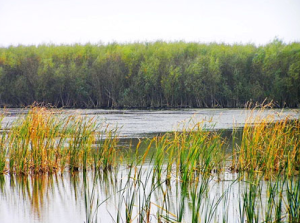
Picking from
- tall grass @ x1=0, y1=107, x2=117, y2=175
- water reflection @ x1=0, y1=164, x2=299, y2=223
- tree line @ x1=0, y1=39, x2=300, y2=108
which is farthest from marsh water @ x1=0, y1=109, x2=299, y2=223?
tree line @ x1=0, y1=39, x2=300, y2=108

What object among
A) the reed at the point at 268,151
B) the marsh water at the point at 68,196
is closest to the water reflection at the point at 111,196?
the marsh water at the point at 68,196

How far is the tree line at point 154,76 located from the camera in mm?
39438

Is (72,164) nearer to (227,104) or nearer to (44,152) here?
(44,152)

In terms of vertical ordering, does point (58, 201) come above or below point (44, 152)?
below

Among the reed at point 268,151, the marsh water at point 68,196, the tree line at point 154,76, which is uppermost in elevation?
the tree line at point 154,76

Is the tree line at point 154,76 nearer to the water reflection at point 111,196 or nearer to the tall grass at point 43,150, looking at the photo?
the tall grass at point 43,150

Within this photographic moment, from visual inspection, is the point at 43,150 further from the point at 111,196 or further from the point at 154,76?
the point at 154,76

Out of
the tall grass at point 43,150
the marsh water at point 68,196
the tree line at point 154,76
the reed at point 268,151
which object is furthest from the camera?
the tree line at point 154,76

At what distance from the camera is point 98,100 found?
143 ft

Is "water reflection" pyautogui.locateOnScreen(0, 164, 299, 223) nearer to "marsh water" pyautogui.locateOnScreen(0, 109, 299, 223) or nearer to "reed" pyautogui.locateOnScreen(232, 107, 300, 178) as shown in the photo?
"marsh water" pyautogui.locateOnScreen(0, 109, 299, 223)

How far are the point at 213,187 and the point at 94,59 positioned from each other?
4008 centimetres

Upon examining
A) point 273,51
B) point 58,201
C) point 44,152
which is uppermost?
point 273,51

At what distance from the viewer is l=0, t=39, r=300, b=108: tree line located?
3944 cm

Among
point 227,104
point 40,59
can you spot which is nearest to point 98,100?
point 40,59
